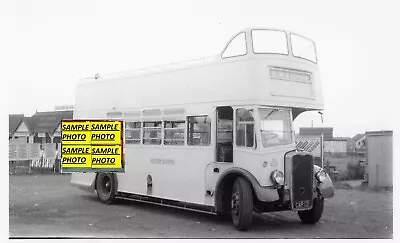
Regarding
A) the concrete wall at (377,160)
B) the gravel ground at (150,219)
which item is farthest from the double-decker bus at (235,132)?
the concrete wall at (377,160)

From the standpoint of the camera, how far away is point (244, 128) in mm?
8602

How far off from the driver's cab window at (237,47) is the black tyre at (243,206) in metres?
2.20

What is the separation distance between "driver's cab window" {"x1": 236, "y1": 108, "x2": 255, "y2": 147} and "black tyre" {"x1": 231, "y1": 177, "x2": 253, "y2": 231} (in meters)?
0.64

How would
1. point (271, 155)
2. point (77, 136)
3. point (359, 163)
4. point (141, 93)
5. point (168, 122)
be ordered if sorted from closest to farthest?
point (271, 155) < point (77, 136) < point (168, 122) < point (141, 93) < point (359, 163)

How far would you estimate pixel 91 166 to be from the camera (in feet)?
29.9

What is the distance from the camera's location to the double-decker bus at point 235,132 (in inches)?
331

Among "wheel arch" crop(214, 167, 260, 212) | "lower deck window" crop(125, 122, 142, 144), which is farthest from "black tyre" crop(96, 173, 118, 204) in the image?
"wheel arch" crop(214, 167, 260, 212)

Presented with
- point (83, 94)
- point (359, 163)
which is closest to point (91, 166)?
point (83, 94)

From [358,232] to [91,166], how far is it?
194 inches

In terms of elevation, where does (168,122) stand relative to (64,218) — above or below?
above

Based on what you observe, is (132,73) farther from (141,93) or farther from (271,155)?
(271,155)

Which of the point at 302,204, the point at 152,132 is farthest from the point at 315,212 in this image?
the point at 152,132

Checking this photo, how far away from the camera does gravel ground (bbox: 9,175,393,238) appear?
27.3ft

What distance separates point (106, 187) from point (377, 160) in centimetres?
672
